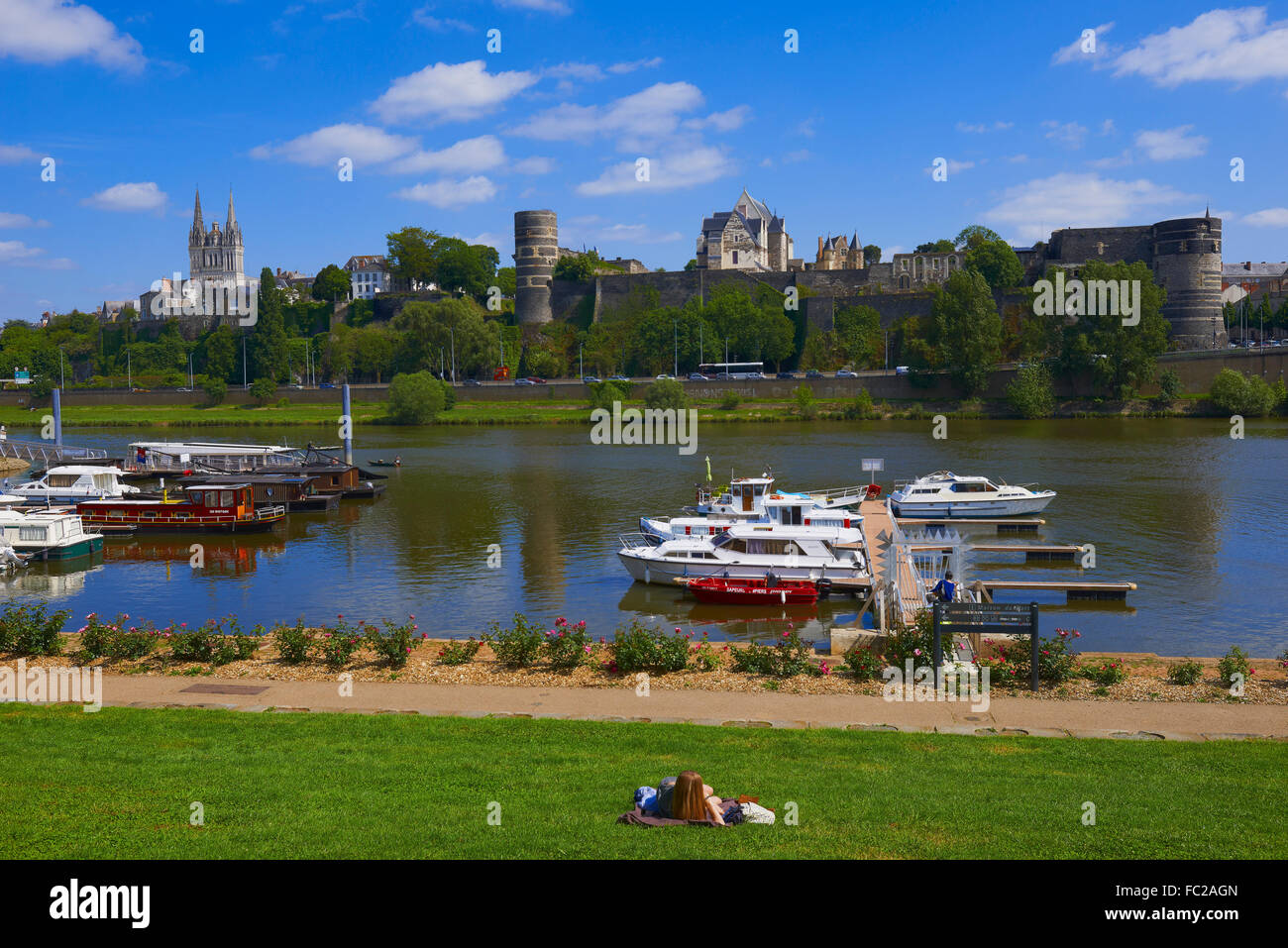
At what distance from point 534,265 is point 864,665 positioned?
10821 centimetres

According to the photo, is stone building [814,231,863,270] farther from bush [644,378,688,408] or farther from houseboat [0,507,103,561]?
houseboat [0,507,103,561]

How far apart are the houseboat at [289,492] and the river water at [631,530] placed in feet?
3.58

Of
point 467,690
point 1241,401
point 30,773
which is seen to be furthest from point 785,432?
point 30,773

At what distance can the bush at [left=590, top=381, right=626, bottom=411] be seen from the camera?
94.3 metres

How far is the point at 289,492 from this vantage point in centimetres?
4656

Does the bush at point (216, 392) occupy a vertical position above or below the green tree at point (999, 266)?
below

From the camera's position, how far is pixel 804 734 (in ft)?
40.9

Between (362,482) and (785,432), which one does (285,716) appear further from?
(785,432)

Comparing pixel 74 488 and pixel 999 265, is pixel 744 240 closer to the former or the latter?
pixel 999 265

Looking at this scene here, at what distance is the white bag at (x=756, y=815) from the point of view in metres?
8.80

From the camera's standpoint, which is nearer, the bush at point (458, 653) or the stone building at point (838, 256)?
the bush at point (458, 653)

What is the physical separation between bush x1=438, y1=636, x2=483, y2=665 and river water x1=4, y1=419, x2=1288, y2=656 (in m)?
5.81

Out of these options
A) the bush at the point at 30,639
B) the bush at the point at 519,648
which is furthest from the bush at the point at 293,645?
the bush at the point at 30,639

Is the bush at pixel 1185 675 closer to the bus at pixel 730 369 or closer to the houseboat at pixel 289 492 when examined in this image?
the houseboat at pixel 289 492
